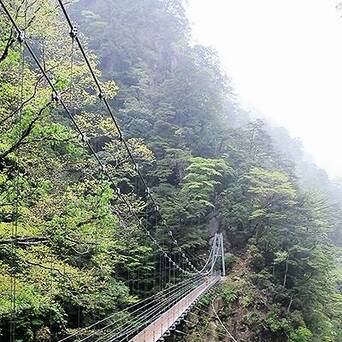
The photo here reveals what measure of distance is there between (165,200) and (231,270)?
2.68m

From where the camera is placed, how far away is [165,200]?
1157 cm

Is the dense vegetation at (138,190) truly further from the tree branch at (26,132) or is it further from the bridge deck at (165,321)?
the bridge deck at (165,321)

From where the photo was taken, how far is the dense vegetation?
374 cm

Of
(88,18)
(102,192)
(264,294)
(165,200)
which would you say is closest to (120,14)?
(88,18)

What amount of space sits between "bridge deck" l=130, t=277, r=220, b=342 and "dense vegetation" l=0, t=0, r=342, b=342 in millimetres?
862

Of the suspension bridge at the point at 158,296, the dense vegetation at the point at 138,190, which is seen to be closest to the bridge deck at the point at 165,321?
the suspension bridge at the point at 158,296

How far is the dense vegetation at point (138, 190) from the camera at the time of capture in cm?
374

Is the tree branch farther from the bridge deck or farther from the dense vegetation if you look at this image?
the bridge deck

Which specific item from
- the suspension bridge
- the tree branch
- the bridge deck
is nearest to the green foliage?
the suspension bridge

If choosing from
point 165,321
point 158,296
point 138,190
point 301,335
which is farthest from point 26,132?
point 138,190

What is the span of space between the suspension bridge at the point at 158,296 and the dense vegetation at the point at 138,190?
30 centimetres

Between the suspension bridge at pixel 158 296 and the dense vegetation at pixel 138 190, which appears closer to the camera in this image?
the dense vegetation at pixel 138 190

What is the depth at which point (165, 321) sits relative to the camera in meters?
5.82

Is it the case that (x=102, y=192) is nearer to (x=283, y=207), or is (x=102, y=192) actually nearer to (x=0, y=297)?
(x=0, y=297)
